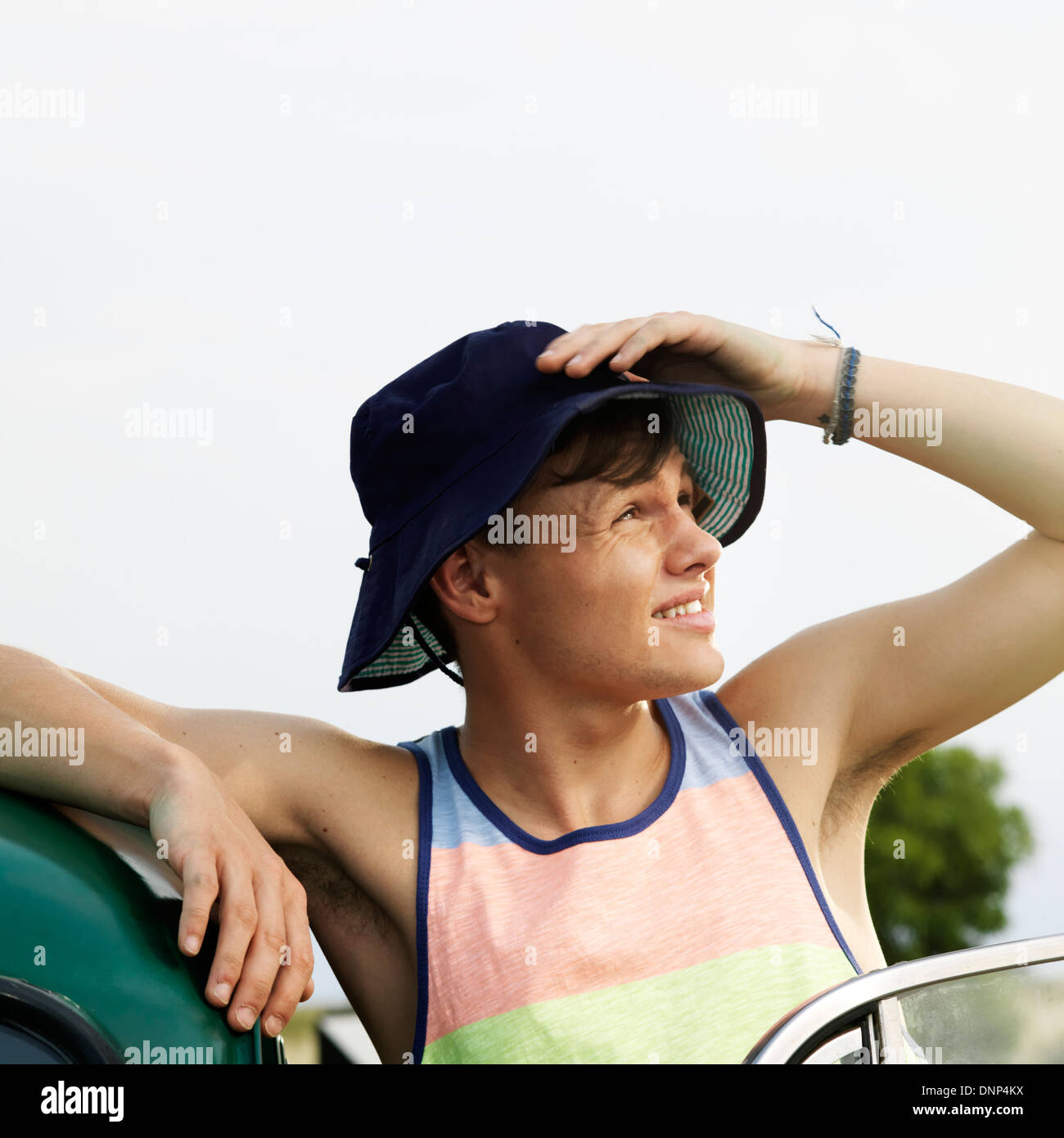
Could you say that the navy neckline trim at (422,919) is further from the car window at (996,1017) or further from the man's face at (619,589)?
the car window at (996,1017)

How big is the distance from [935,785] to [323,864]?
936 inches

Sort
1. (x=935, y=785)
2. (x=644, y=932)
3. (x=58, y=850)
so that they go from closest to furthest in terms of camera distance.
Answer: (x=58, y=850) → (x=644, y=932) → (x=935, y=785)

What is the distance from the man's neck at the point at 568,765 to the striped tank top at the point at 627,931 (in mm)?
45

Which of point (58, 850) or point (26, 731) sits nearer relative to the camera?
point (58, 850)

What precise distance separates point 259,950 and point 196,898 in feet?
0.38

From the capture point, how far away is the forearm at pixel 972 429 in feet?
7.66

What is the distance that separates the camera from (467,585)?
95.9 inches

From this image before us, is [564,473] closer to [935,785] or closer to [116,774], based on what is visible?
[116,774]

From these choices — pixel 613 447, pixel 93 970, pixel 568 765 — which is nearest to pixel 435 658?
pixel 568 765

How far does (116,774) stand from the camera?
1.98m

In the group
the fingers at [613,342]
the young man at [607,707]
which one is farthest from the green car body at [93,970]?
the fingers at [613,342]

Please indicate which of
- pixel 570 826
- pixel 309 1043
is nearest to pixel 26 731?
pixel 570 826

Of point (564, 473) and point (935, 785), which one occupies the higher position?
point (935, 785)

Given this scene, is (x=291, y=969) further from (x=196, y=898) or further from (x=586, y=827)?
(x=586, y=827)
